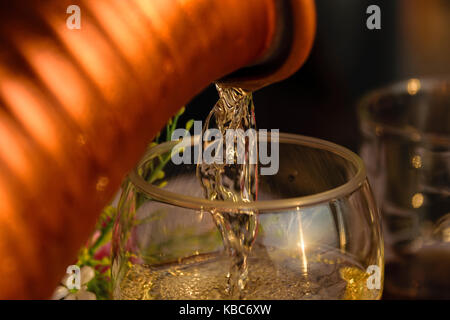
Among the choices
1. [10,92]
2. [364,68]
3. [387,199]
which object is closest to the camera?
[10,92]

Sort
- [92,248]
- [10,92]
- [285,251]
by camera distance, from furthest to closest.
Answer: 1. [92,248]
2. [285,251]
3. [10,92]

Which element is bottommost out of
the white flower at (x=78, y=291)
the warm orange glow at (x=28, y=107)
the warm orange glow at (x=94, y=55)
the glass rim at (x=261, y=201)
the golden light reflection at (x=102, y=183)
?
the white flower at (x=78, y=291)

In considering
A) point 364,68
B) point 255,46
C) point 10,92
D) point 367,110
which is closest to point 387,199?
point 367,110

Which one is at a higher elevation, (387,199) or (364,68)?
(364,68)

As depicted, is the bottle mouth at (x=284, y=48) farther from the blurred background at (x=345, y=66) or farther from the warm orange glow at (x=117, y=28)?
the blurred background at (x=345, y=66)

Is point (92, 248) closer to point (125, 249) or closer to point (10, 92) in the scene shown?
point (125, 249)

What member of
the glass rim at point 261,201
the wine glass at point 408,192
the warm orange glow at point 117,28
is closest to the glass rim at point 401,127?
the wine glass at point 408,192

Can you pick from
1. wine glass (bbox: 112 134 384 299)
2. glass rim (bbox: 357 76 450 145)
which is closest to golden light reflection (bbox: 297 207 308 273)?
wine glass (bbox: 112 134 384 299)

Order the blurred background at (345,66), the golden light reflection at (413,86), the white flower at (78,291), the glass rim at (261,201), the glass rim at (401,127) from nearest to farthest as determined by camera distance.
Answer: the glass rim at (261,201), the white flower at (78,291), the glass rim at (401,127), the golden light reflection at (413,86), the blurred background at (345,66)
